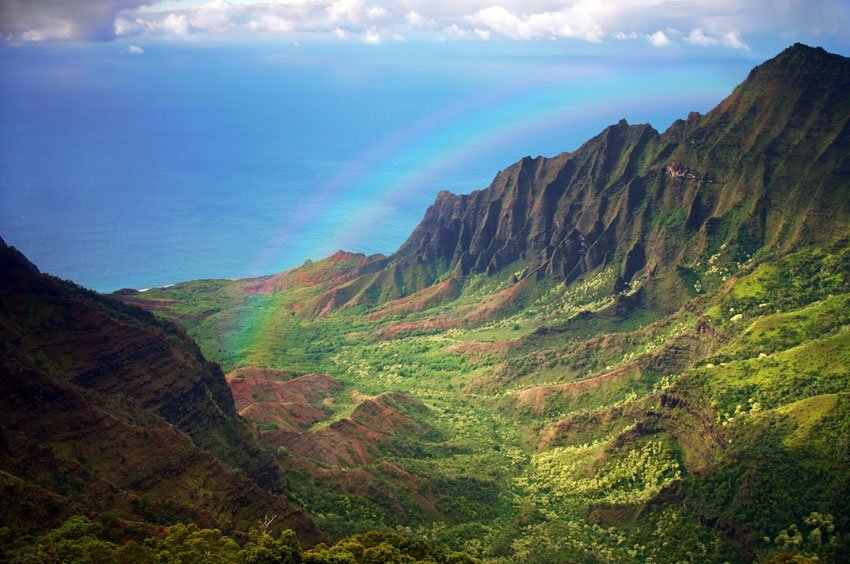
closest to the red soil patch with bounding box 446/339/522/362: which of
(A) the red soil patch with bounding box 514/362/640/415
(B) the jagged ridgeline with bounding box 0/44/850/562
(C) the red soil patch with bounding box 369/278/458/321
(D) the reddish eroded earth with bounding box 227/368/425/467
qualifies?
(B) the jagged ridgeline with bounding box 0/44/850/562

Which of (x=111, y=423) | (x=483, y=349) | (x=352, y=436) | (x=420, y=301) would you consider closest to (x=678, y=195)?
(x=483, y=349)

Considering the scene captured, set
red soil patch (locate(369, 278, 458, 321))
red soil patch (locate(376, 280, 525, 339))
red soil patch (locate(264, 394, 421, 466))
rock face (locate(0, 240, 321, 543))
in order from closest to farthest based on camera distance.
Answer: rock face (locate(0, 240, 321, 543))
red soil patch (locate(264, 394, 421, 466))
red soil patch (locate(376, 280, 525, 339))
red soil patch (locate(369, 278, 458, 321))

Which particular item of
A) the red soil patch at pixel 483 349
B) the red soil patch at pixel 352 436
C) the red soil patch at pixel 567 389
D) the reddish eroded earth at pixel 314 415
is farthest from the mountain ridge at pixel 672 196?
the red soil patch at pixel 352 436

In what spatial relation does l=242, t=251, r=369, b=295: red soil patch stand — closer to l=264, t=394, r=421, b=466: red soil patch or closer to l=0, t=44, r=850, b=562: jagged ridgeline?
l=0, t=44, r=850, b=562: jagged ridgeline

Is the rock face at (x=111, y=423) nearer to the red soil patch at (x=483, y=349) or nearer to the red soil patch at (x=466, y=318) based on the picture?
the red soil patch at (x=483, y=349)

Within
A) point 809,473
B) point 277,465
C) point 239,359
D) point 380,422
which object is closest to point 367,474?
point 277,465

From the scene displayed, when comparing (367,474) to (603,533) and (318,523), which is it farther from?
(603,533)

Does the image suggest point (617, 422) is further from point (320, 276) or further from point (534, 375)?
point (320, 276)
